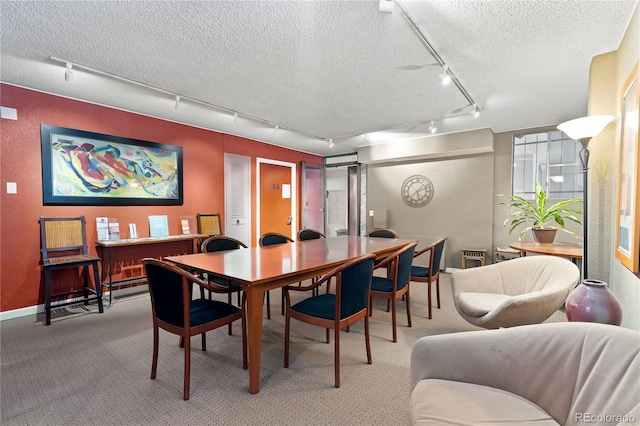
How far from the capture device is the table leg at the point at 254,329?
72.0 inches

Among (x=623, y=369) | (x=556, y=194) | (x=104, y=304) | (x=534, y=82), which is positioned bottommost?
(x=104, y=304)

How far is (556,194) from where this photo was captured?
15.8 ft

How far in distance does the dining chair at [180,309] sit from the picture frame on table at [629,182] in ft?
8.06

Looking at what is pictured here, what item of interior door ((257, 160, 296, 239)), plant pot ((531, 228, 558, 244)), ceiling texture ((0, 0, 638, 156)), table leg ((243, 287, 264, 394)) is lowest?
table leg ((243, 287, 264, 394))

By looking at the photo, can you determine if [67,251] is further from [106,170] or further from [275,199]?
[275,199]

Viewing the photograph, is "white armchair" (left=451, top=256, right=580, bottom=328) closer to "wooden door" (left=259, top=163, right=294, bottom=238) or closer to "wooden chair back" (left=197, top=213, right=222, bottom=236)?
"wooden chair back" (left=197, top=213, right=222, bottom=236)

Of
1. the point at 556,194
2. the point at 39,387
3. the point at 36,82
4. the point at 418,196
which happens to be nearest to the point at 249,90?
the point at 36,82

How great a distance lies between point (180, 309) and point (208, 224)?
318cm

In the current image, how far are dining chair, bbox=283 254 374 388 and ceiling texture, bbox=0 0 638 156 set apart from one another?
1.75 metres

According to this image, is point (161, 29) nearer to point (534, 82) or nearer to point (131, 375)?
point (131, 375)

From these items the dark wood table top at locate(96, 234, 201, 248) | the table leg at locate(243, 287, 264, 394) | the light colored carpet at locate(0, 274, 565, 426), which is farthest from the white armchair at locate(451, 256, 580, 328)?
the dark wood table top at locate(96, 234, 201, 248)

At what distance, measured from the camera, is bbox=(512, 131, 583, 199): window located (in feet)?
15.3

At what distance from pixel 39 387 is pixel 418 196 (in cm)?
593

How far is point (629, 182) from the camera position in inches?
69.2
